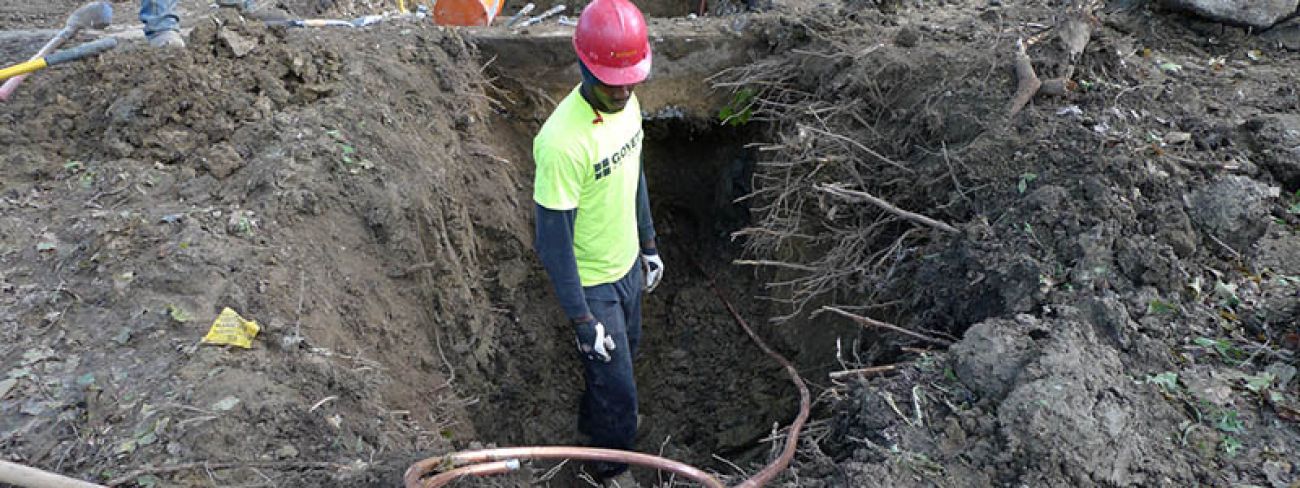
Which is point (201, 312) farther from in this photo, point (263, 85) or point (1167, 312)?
point (1167, 312)

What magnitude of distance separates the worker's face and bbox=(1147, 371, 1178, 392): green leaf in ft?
6.80

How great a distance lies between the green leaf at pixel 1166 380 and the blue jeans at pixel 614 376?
2051mm

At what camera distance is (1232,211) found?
3.05 meters

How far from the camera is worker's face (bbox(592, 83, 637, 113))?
10.3 feet

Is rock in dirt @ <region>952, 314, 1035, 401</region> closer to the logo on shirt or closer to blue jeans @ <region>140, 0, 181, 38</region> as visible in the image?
the logo on shirt

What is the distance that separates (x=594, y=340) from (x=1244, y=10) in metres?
3.94

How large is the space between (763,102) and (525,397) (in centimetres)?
222

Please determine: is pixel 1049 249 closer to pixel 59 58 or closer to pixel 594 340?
pixel 594 340

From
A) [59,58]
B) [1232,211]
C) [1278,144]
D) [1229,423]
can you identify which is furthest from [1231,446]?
[59,58]

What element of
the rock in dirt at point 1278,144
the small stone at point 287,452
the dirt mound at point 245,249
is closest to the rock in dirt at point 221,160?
the dirt mound at point 245,249

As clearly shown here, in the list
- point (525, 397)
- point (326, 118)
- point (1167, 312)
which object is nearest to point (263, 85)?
point (326, 118)

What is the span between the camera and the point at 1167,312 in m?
2.79

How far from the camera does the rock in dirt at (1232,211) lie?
3.03m

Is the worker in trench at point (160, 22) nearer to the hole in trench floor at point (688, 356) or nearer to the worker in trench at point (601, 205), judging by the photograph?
the hole in trench floor at point (688, 356)
